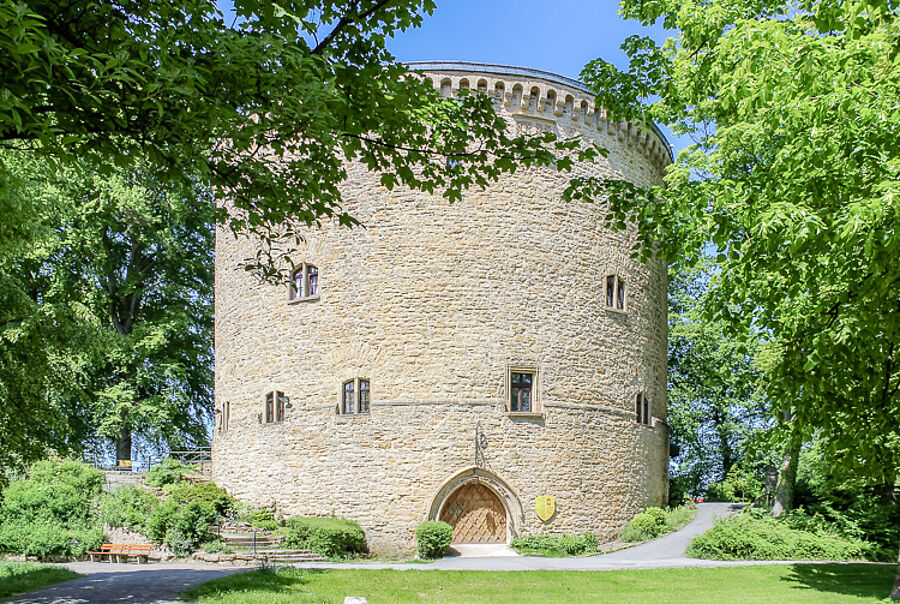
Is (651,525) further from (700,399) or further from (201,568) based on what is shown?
(700,399)

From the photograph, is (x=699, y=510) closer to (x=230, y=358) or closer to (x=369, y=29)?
(x=230, y=358)

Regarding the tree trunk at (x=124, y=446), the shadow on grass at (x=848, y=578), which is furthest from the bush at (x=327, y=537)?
the tree trunk at (x=124, y=446)

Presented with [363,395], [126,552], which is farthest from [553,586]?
[126,552]

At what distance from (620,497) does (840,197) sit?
572 inches

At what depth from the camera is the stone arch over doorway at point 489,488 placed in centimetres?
1869

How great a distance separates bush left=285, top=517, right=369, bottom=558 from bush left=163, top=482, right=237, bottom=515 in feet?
6.64

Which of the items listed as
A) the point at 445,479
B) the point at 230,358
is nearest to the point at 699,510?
the point at 445,479

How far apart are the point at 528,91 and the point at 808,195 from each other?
1364cm

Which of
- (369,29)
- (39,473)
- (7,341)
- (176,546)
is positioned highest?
(369,29)

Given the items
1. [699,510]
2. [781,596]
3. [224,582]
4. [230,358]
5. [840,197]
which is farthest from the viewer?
[699,510]

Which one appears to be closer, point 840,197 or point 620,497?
point 840,197

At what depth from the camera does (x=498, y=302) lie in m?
19.5

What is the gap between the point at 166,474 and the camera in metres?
21.8

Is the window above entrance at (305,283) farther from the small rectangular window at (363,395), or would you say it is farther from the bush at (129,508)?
the bush at (129,508)
